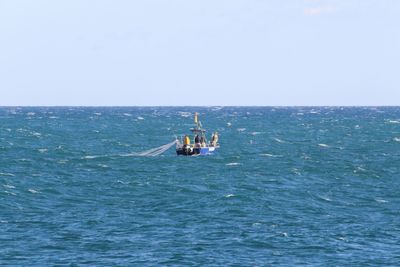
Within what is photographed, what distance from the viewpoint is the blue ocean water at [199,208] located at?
1535 inches

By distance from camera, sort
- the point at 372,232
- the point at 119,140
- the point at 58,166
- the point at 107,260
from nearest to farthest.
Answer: the point at 107,260
the point at 372,232
the point at 58,166
the point at 119,140

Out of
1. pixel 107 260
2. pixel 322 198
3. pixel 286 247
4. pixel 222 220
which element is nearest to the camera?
pixel 107 260

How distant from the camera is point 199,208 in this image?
168ft

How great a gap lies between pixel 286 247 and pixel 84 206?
16.7 meters

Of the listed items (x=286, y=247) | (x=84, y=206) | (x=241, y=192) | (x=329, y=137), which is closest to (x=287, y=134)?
(x=329, y=137)

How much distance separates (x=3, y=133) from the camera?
412 ft

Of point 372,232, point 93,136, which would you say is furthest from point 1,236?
point 93,136

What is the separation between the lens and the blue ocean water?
39.0 meters

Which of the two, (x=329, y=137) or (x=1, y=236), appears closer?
(x=1, y=236)

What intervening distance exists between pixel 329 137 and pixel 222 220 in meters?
78.4

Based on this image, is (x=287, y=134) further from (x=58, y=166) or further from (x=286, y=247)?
(x=286, y=247)

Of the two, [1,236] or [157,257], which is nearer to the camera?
[157,257]

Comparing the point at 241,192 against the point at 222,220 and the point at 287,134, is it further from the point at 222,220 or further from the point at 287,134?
the point at 287,134

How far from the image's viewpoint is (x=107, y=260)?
3759cm
